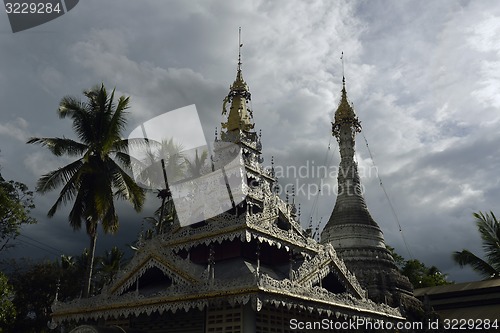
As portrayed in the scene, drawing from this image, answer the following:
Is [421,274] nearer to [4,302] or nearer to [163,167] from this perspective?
[163,167]

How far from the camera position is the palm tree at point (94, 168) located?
28.1 m

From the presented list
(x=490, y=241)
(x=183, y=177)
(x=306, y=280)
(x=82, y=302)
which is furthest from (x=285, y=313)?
(x=490, y=241)

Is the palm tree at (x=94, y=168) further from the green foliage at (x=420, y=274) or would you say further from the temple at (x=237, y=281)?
the green foliage at (x=420, y=274)

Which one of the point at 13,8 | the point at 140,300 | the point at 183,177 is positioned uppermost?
the point at 183,177

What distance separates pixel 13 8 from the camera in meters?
18.2

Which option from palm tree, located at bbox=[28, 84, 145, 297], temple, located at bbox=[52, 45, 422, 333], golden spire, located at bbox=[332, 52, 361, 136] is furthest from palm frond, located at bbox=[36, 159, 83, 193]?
golden spire, located at bbox=[332, 52, 361, 136]

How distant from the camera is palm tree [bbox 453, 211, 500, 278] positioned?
121ft

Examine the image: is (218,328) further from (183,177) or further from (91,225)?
(183,177)

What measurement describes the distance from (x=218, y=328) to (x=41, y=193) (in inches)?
A: 627

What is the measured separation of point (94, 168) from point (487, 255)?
103 feet

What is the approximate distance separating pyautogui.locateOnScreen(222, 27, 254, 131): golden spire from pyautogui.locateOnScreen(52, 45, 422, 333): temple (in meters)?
2.26

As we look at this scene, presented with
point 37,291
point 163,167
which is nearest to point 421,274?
point 163,167

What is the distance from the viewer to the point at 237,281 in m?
17.0

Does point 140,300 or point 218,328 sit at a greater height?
point 140,300
